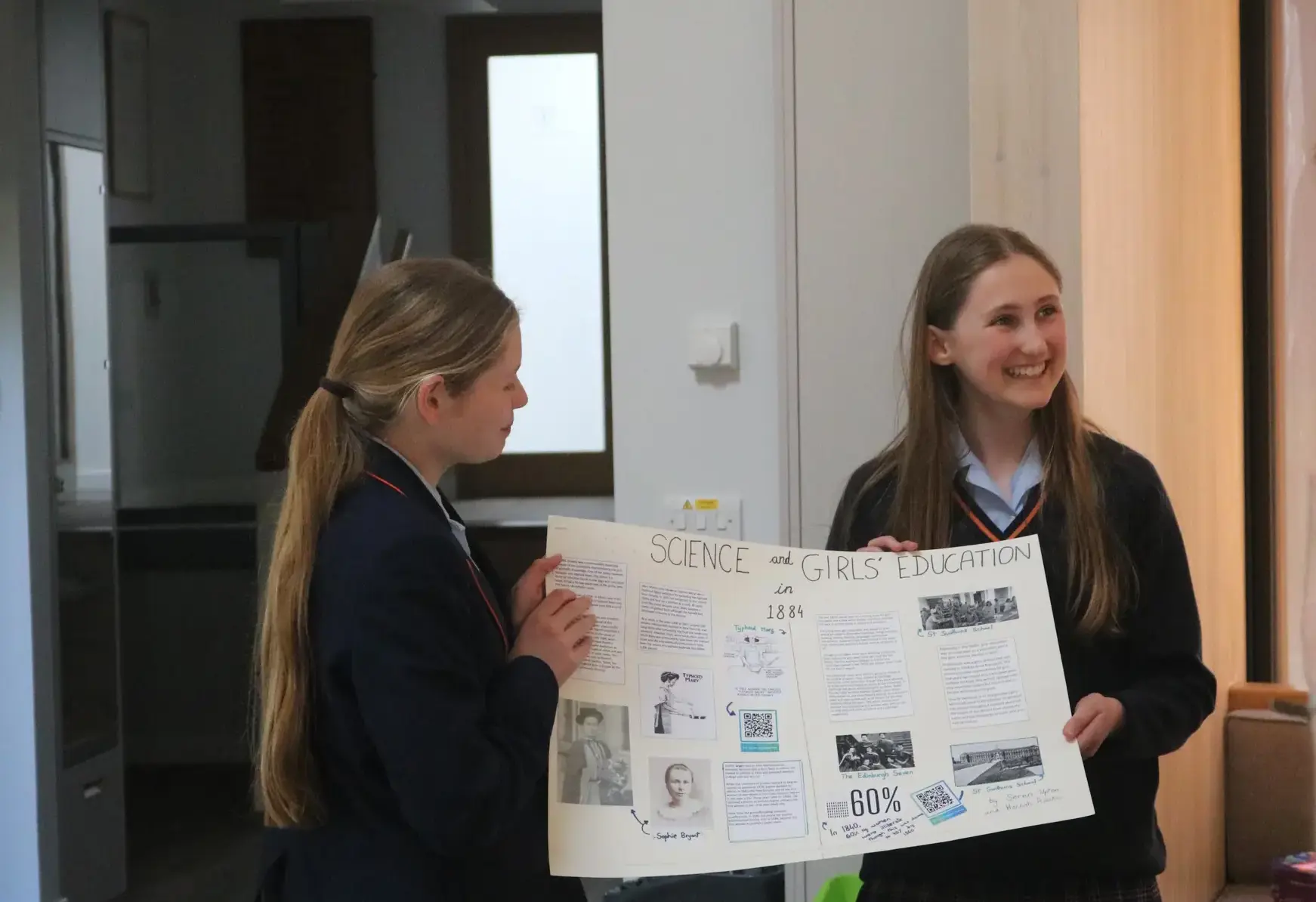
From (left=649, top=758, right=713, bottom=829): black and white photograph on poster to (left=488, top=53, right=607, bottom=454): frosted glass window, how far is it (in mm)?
3249

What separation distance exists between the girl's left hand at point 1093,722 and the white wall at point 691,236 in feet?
5.63

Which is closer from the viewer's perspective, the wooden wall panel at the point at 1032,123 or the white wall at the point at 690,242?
the wooden wall panel at the point at 1032,123

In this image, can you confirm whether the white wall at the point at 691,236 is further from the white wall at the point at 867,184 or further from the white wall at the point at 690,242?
the white wall at the point at 867,184

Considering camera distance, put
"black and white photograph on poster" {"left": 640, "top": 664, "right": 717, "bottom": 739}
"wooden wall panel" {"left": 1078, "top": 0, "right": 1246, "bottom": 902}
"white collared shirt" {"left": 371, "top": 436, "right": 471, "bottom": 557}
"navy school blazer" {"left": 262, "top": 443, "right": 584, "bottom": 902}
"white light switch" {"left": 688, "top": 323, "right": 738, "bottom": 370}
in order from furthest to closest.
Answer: "white light switch" {"left": 688, "top": 323, "right": 738, "bottom": 370}
"wooden wall panel" {"left": 1078, "top": 0, "right": 1246, "bottom": 902}
"black and white photograph on poster" {"left": 640, "top": 664, "right": 717, "bottom": 739}
"white collared shirt" {"left": 371, "top": 436, "right": 471, "bottom": 557}
"navy school blazer" {"left": 262, "top": 443, "right": 584, "bottom": 902}

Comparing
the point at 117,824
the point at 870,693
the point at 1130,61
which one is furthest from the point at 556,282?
the point at 870,693

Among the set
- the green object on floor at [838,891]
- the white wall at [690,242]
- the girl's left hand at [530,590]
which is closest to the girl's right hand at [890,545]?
the girl's left hand at [530,590]

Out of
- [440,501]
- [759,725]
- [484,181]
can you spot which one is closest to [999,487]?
[759,725]

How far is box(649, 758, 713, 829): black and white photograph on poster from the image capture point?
4.45 feet

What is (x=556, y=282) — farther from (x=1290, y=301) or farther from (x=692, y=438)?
(x=1290, y=301)

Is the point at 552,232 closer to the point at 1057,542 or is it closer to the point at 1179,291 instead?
the point at 1179,291

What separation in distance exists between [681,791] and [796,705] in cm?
15

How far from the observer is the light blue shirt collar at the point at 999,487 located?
1.48 meters

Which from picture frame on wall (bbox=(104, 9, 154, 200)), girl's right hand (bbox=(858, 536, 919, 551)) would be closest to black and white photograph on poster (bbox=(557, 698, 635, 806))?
girl's right hand (bbox=(858, 536, 919, 551))

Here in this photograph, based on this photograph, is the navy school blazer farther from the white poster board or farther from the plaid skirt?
the plaid skirt
